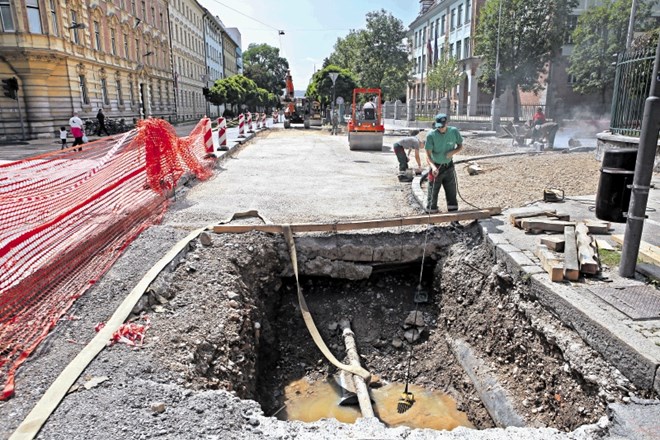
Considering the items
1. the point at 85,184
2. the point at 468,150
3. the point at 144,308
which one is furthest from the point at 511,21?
the point at 144,308

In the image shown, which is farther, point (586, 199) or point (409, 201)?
point (409, 201)

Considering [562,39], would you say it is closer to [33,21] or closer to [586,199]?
[586,199]

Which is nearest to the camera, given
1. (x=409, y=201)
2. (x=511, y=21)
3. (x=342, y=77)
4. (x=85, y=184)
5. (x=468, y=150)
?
(x=85, y=184)

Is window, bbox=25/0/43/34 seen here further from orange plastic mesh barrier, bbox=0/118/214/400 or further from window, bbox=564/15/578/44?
window, bbox=564/15/578/44

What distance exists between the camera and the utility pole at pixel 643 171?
3.87m

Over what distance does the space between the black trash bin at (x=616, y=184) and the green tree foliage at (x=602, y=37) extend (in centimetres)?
2839

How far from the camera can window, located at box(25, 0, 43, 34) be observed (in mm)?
21984

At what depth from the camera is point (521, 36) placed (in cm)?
2902

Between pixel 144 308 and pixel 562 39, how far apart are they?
3324 cm

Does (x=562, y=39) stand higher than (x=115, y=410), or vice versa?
(x=562, y=39)

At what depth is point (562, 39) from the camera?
97.2 ft

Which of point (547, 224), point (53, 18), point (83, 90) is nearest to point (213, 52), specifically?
point (83, 90)

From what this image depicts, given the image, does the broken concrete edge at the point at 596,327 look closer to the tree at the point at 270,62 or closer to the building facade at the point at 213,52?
the building facade at the point at 213,52

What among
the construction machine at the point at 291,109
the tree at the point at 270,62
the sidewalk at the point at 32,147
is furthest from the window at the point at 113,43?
the tree at the point at 270,62
